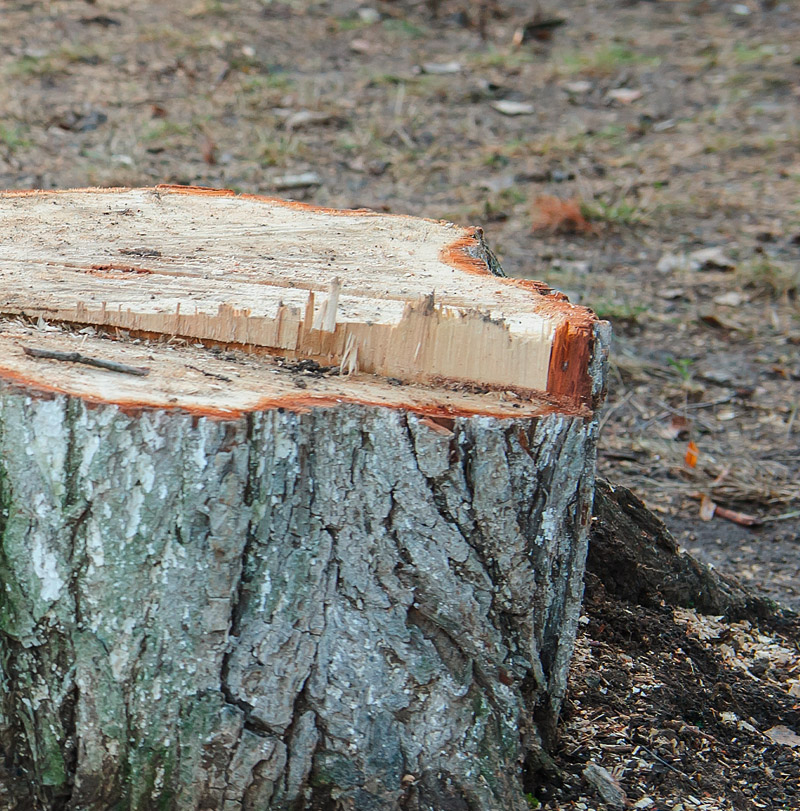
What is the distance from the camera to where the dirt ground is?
2.02 metres

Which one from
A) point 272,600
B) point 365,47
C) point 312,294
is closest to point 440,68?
point 365,47

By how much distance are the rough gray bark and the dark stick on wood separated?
13 cm

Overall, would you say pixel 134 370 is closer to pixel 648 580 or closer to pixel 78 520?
pixel 78 520

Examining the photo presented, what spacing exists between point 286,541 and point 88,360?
1.33 feet

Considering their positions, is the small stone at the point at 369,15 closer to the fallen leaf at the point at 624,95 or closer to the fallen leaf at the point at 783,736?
the fallen leaf at the point at 624,95

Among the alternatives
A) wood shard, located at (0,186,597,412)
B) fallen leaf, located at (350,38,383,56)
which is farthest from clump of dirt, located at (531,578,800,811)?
fallen leaf, located at (350,38,383,56)

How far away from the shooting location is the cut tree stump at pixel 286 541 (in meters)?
1.43

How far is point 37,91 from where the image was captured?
5328 mm

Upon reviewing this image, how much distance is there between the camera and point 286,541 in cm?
149

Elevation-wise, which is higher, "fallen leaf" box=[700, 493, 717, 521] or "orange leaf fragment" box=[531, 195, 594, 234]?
"orange leaf fragment" box=[531, 195, 594, 234]

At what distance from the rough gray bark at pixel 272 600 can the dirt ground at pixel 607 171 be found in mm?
322

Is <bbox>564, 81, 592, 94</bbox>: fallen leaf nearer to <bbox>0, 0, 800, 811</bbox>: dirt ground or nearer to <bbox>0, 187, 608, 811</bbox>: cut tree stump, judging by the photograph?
<bbox>0, 0, 800, 811</bbox>: dirt ground

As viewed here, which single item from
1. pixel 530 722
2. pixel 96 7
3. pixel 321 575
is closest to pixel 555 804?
pixel 530 722

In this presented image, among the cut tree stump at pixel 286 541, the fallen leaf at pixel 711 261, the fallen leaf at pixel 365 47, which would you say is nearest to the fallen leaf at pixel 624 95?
the fallen leaf at pixel 365 47
